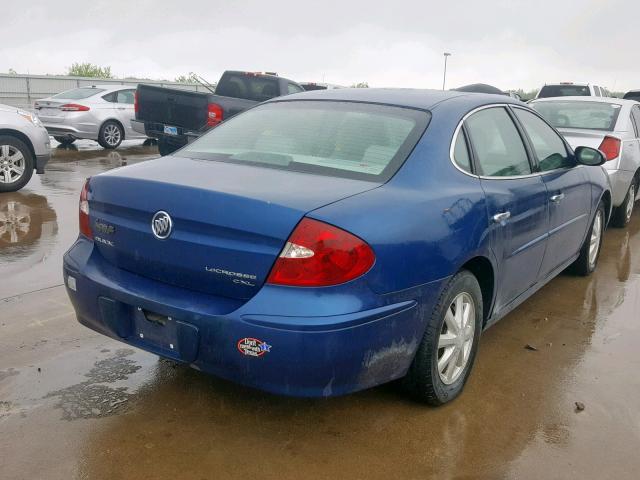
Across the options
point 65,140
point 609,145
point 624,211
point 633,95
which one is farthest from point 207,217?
point 633,95

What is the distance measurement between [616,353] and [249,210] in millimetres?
2735

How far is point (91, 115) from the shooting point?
554 inches

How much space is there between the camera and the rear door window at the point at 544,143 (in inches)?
171

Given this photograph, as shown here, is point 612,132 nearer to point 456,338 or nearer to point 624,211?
point 624,211

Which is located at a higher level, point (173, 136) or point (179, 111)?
point (179, 111)

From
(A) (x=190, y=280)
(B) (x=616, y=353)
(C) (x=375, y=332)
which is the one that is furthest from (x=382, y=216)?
(B) (x=616, y=353)

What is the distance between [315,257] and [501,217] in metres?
1.38

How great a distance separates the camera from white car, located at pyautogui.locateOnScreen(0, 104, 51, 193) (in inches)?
338

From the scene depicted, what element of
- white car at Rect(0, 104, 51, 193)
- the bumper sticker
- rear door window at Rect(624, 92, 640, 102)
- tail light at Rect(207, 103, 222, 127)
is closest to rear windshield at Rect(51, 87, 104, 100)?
tail light at Rect(207, 103, 222, 127)

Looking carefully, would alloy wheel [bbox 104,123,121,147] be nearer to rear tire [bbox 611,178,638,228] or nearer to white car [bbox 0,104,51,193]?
white car [bbox 0,104,51,193]

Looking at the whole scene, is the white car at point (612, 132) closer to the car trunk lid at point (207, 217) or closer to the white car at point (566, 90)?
the car trunk lid at point (207, 217)

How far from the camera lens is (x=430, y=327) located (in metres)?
3.01

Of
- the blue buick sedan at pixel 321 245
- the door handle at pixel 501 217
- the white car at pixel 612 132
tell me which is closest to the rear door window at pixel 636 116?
the white car at pixel 612 132

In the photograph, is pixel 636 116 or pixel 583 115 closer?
pixel 583 115
